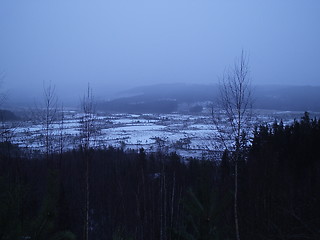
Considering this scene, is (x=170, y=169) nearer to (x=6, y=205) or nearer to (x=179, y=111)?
(x=6, y=205)

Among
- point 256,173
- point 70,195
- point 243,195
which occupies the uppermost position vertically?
point 256,173

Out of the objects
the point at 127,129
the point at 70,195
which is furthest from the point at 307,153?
the point at 127,129

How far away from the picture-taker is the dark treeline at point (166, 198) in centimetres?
364

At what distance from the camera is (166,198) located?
12555 millimetres

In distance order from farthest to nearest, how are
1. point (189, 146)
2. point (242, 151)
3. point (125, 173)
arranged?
→ point (189, 146), point (125, 173), point (242, 151)

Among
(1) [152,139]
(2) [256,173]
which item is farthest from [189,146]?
(2) [256,173]

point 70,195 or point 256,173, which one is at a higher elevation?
point 256,173

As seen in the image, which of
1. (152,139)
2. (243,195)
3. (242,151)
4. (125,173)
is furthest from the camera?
(152,139)

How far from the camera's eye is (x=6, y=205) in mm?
3215

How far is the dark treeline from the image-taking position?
3.64m

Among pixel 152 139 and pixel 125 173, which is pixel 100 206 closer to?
pixel 125 173

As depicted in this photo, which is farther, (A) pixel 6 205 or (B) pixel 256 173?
(B) pixel 256 173

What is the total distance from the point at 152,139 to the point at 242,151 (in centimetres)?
1854

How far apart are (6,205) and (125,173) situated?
41.3 ft
